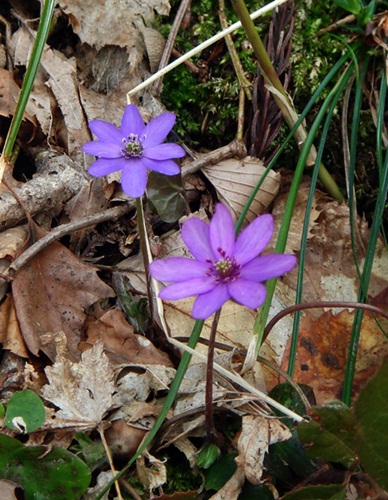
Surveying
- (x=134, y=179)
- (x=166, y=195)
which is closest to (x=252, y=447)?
(x=134, y=179)

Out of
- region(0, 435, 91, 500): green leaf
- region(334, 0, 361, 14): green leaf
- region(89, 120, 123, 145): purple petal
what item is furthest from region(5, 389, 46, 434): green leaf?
region(334, 0, 361, 14): green leaf

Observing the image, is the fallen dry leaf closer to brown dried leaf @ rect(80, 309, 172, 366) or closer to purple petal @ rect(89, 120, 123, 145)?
brown dried leaf @ rect(80, 309, 172, 366)

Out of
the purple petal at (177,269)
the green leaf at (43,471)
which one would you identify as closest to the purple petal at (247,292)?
the purple petal at (177,269)

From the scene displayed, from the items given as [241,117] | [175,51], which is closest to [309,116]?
[241,117]

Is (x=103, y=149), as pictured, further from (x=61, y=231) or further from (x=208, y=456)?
(x=208, y=456)

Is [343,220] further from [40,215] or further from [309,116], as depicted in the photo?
[40,215]
